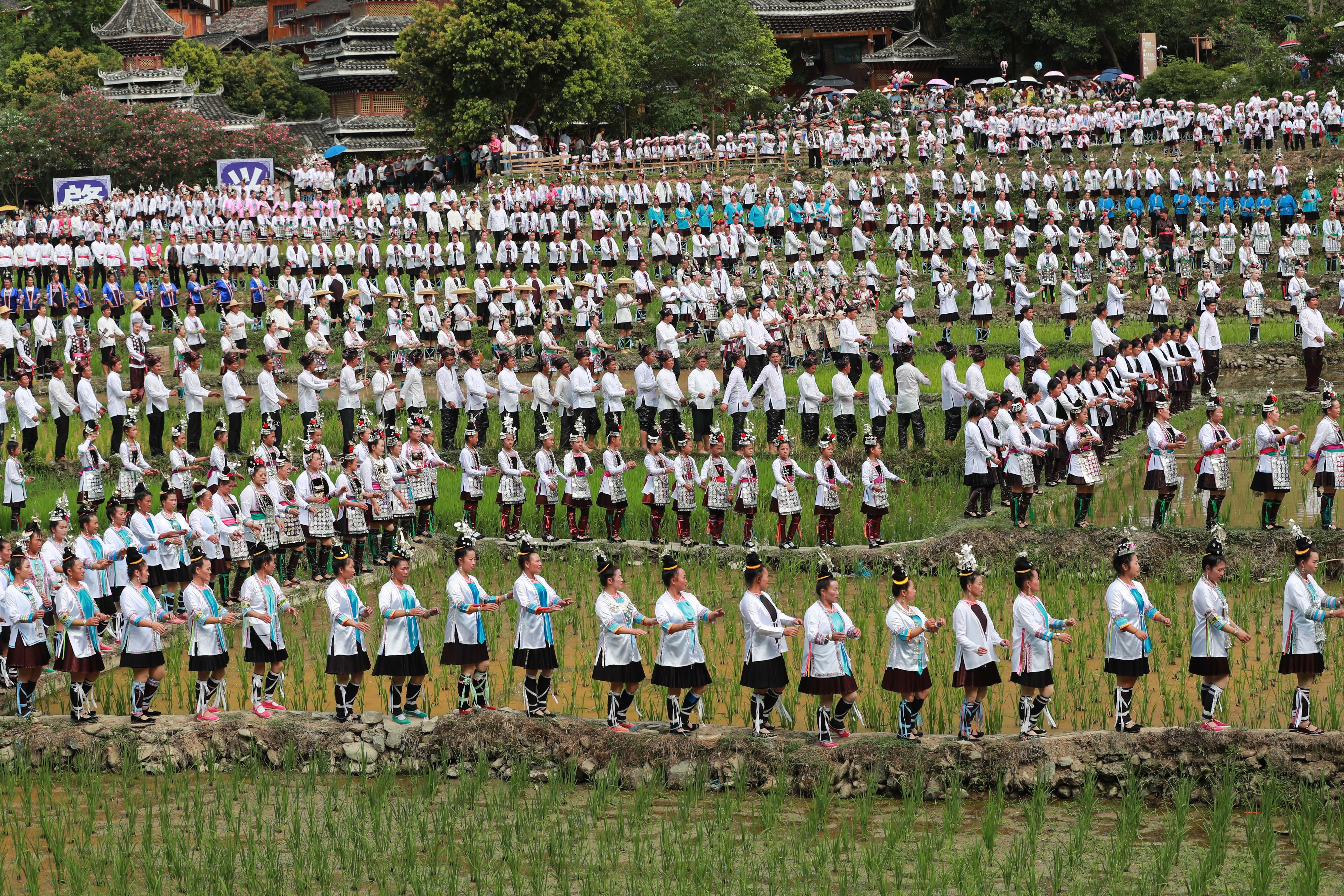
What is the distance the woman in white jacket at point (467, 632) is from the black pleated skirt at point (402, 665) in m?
0.20

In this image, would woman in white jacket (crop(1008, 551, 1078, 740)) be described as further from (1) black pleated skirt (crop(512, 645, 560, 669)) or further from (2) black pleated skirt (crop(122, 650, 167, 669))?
(2) black pleated skirt (crop(122, 650, 167, 669))

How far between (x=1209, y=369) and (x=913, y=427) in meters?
5.99

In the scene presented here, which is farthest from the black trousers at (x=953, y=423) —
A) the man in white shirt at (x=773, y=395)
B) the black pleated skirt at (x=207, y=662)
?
the black pleated skirt at (x=207, y=662)

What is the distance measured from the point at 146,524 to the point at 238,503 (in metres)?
1.01

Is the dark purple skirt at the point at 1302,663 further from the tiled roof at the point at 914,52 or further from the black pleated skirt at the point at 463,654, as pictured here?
the tiled roof at the point at 914,52

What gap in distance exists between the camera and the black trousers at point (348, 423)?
21656 millimetres

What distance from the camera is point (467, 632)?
40.3 feet

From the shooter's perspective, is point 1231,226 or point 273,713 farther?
point 1231,226

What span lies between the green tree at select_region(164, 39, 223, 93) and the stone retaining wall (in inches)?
1837

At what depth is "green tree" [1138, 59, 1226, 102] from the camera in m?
42.4

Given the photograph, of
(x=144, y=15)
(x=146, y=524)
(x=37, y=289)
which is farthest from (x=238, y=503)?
(x=144, y=15)

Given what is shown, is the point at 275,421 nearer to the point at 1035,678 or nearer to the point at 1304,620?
the point at 1035,678

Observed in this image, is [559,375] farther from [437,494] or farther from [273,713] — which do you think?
[273,713]

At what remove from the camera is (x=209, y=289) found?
3103 centimetres
